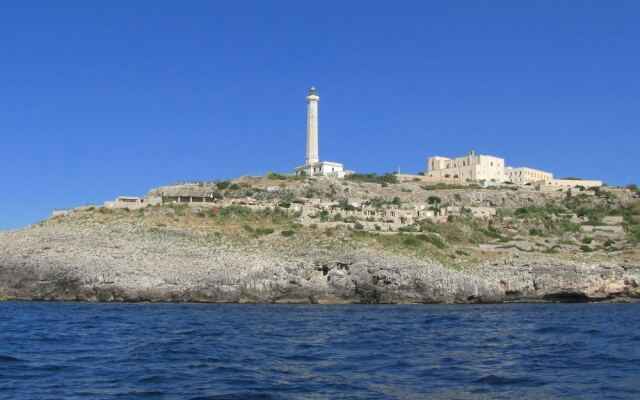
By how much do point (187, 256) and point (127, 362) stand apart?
96.3ft

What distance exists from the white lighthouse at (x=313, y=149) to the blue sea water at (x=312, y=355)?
61.1 m

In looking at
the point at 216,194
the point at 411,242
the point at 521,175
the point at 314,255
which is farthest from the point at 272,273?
the point at 521,175

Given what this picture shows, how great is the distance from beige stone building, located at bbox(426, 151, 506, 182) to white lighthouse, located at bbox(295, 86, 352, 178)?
16525 millimetres

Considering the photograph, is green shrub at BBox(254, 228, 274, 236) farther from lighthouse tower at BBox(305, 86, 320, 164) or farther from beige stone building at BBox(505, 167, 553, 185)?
beige stone building at BBox(505, 167, 553, 185)

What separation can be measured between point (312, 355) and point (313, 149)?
78.2 metres

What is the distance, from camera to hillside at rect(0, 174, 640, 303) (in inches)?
1758

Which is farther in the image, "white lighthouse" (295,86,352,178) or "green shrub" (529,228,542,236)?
"white lighthouse" (295,86,352,178)

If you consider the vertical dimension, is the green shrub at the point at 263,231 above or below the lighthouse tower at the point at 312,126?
below

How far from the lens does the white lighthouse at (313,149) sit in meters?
96.1

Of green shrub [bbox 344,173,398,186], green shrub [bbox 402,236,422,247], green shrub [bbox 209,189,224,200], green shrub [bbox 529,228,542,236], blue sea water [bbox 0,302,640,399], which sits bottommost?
blue sea water [bbox 0,302,640,399]

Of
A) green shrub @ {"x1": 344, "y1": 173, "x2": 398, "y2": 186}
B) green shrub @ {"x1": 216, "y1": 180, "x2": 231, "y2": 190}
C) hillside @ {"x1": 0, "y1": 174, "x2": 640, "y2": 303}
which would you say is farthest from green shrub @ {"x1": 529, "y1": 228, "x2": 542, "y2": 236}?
Result: green shrub @ {"x1": 216, "y1": 180, "x2": 231, "y2": 190}

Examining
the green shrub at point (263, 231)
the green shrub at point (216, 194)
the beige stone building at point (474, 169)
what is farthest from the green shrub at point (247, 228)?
the beige stone building at point (474, 169)

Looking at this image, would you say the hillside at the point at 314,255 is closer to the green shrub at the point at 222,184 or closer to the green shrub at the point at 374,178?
the green shrub at the point at 222,184

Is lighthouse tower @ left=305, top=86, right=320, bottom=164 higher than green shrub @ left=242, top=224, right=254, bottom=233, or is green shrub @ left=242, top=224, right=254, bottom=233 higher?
lighthouse tower @ left=305, top=86, right=320, bottom=164
